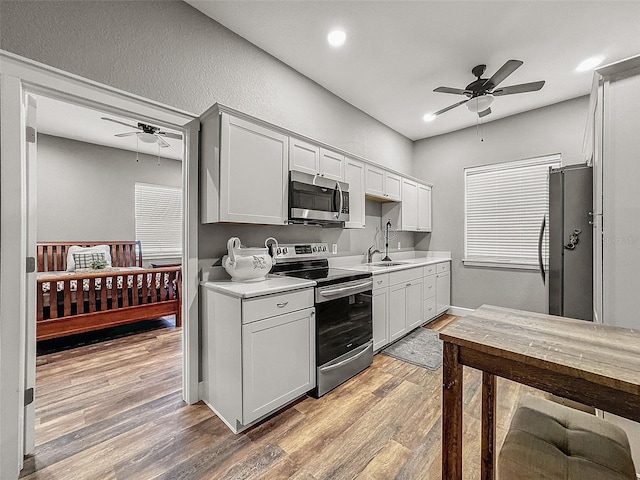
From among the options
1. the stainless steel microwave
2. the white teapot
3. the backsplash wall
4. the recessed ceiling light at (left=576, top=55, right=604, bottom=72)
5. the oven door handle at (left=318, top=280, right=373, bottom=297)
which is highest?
the recessed ceiling light at (left=576, top=55, right=604, bottom=72)

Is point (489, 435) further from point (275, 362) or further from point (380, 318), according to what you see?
point (380, 318)

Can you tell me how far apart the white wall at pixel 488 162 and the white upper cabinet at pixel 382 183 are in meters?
1.21

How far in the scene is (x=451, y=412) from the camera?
1200 millimetres

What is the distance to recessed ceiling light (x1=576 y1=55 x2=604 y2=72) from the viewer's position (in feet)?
9.21

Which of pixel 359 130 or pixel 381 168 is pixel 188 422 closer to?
pixel 381 168

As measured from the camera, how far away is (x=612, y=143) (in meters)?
1.81

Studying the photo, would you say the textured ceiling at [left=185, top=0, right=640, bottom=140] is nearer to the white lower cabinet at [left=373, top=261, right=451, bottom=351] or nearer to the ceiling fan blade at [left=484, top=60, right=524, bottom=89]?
the ceiling fan blade at [left=484, top=60, right=524, bottom=89]

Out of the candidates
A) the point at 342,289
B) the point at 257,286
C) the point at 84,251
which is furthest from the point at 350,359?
the point at 84,251

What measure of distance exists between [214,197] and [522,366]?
2.03m

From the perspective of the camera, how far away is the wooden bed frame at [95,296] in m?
3.22

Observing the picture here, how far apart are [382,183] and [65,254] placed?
5.08 metres

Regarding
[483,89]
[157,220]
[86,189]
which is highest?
[483,89]

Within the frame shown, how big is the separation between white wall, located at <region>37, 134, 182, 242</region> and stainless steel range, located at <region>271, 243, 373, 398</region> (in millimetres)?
4116

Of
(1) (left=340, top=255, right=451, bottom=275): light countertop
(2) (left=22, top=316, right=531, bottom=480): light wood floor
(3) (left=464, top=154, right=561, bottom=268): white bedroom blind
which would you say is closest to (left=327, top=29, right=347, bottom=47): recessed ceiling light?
(1) (left=340, top=255, right=451, bottom=275): light countertop
